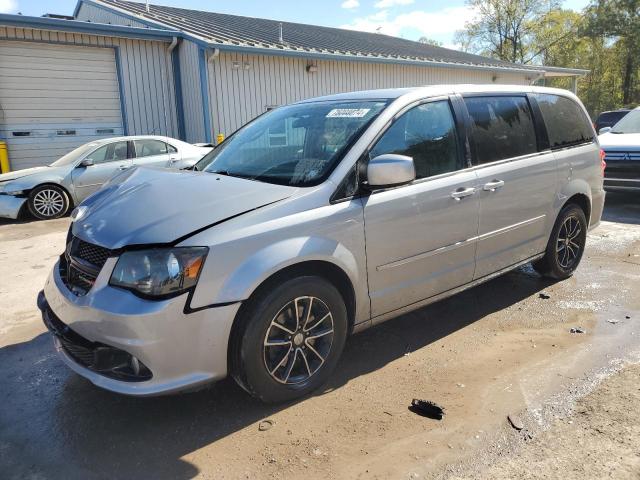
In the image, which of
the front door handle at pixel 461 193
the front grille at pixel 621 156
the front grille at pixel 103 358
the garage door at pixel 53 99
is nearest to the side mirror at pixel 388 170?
the front door handle at pixel 461 193

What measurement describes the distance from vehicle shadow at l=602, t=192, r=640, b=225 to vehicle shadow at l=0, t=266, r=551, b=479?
5665 millimetres

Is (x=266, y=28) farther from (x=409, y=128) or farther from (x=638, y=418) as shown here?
(x=638, y=418)

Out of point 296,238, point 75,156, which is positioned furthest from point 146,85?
point 296,238

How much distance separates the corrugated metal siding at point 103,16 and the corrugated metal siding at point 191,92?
1.13 metres

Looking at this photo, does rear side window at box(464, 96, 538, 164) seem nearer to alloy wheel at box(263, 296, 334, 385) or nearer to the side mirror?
the side mirror

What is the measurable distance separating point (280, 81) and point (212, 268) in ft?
40.3

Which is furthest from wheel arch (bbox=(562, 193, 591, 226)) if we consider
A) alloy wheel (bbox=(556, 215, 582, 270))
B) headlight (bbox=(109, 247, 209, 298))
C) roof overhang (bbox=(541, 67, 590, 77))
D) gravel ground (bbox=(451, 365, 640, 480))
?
roof overhang (bbox=(541, 67, 590, 77))

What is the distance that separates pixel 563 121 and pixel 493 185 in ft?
4.87

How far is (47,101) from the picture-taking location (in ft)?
40.2

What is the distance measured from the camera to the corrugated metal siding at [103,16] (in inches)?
578

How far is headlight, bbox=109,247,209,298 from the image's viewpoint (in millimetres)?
2473

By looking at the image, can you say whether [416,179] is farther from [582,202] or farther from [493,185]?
[582,202]

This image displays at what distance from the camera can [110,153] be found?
9500mm

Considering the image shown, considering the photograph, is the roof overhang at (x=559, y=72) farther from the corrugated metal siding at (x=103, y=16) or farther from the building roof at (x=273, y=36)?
the corrugated metal siding at (x=103, y=16)
